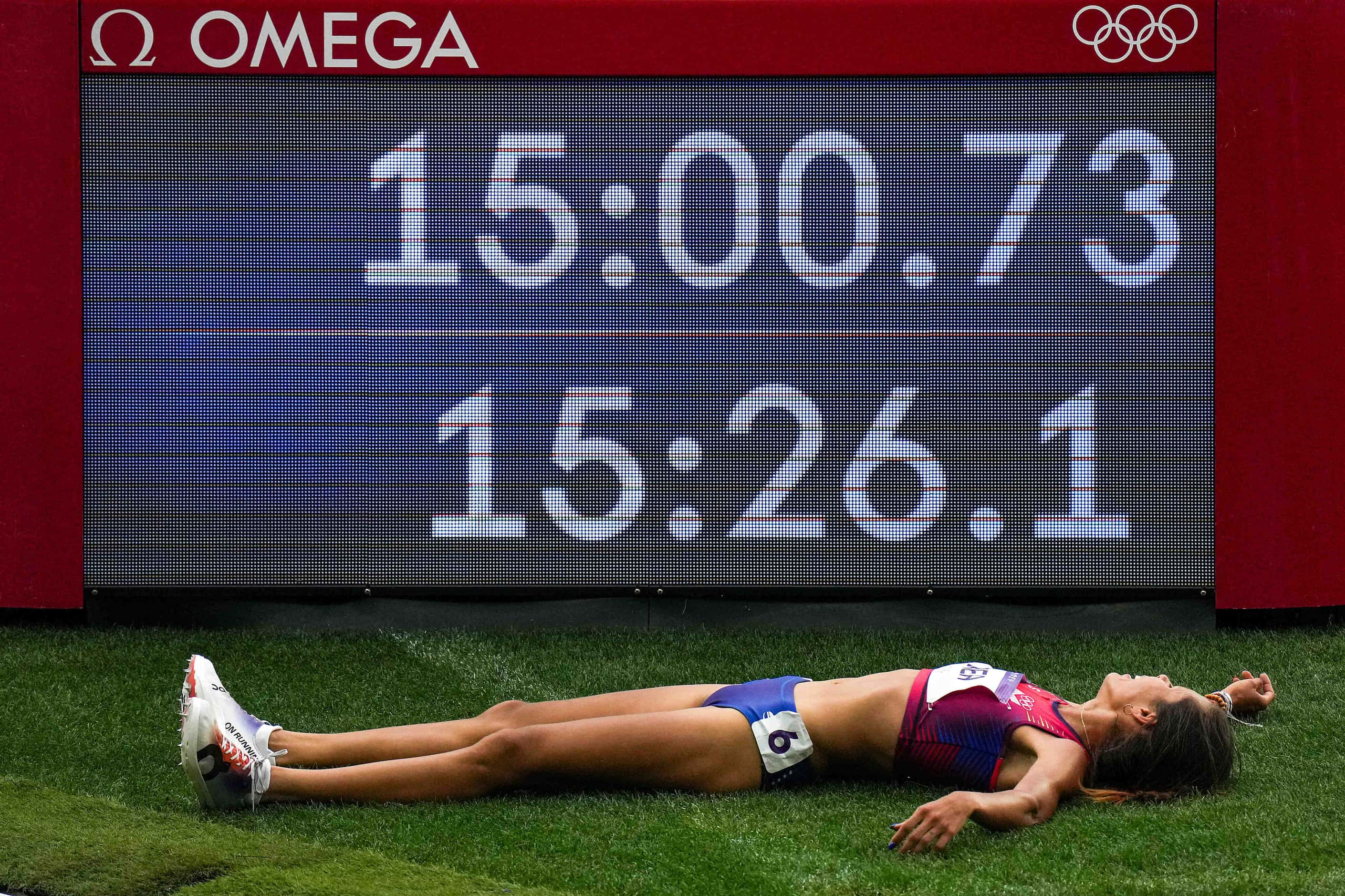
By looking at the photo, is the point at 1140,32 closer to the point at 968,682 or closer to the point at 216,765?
the point at 968,682

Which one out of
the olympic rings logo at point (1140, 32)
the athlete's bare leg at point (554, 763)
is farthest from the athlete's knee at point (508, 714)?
the olympic rings logo at point (1140, 32)

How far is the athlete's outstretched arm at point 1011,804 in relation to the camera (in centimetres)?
307

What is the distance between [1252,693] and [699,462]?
2061 mm

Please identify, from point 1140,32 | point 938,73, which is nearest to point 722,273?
point 938,73

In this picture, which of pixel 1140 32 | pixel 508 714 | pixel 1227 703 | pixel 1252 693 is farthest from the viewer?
pixel 1140 32

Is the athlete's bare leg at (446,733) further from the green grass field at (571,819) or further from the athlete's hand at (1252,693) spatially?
the athlete's hand at (1252,693)

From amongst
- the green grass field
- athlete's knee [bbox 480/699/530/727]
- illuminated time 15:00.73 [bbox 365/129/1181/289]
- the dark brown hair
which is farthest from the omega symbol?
the dark brown hair

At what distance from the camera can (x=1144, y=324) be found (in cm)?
534

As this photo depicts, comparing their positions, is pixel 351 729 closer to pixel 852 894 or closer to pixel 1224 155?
pixel 852 894

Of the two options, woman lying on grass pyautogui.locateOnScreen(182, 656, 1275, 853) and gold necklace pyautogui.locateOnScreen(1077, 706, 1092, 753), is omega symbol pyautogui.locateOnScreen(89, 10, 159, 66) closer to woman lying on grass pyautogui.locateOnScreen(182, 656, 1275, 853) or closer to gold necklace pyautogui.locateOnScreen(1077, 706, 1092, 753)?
woman lying on grass pyautogui.locateOnScreen(182, 656, 1275, 853)

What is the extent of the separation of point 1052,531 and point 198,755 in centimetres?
316

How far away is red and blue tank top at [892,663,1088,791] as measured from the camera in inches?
138

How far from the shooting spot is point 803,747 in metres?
3.59

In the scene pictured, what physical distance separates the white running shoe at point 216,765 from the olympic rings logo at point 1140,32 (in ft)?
12.4
